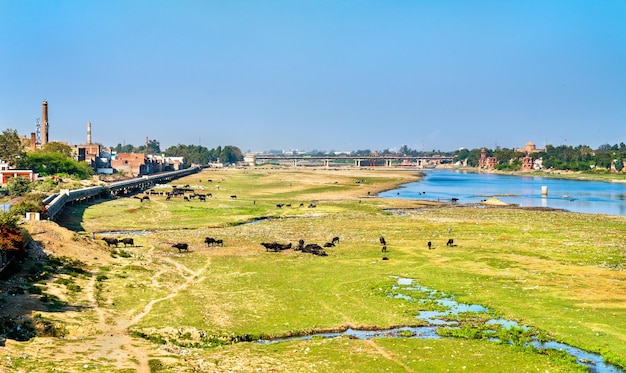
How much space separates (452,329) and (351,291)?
30.3 ft

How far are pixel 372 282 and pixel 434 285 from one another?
408 cm

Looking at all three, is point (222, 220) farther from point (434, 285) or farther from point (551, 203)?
point (551, 203)

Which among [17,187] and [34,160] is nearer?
[17,187]

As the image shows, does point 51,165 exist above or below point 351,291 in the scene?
above

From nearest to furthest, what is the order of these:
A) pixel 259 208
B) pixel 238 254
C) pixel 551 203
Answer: pixel 238 254
pixel 259 208
pixel 551 203

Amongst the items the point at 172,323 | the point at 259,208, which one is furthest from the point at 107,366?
the point at 259,208

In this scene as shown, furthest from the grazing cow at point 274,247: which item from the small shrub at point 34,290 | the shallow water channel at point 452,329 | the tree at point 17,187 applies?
the tree at point 17,187

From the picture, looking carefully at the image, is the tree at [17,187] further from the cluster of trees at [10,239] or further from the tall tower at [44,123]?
the tall tower at [44,123]

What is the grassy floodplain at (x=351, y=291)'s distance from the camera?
25438 millimetres

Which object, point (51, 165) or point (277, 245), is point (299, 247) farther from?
point (51, 165)

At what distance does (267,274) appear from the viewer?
42.6 meters

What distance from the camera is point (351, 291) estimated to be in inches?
1476

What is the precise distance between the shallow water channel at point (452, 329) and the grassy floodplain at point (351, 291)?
1.61 ft

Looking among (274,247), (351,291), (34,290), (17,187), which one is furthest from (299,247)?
(17,187)
